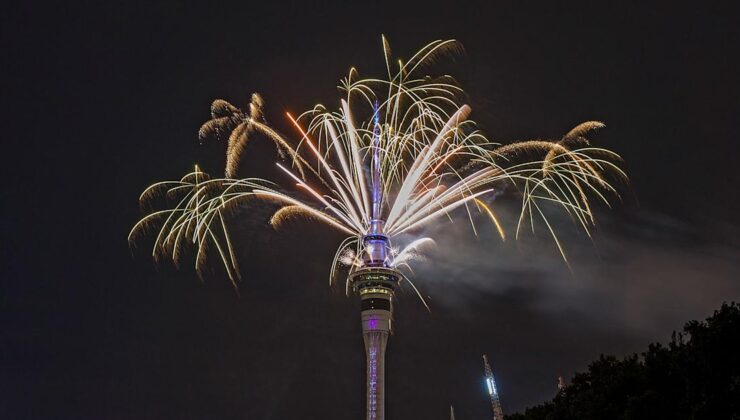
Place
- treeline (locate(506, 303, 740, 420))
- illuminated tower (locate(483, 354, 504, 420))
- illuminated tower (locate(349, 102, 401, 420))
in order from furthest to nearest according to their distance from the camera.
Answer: illuminated tower (locate(483, 354, 504, 420)), illuminated tower (locate(349, 102, 401, 420)), treeline (locate(506, 303, 740, 420))

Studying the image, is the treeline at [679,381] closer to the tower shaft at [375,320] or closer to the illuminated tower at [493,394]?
the tower shaft at [375,320]

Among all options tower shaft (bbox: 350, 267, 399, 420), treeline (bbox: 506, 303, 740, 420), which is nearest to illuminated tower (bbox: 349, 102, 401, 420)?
tower shaft (bbox: 350, 267, 399, 420)

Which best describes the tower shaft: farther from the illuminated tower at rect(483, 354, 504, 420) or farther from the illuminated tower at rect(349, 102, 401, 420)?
the illuminated tower at rect(483, 354, 504, 420)

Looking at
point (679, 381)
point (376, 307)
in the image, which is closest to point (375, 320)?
point (376, 307)

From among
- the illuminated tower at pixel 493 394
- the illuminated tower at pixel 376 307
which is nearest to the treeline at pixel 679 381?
the illuminated tower at pixel 376 307

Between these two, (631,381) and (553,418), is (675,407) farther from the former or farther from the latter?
(553,418)

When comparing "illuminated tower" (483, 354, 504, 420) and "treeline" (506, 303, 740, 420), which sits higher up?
"illuminated tower" (483, 354, 504, 420)
